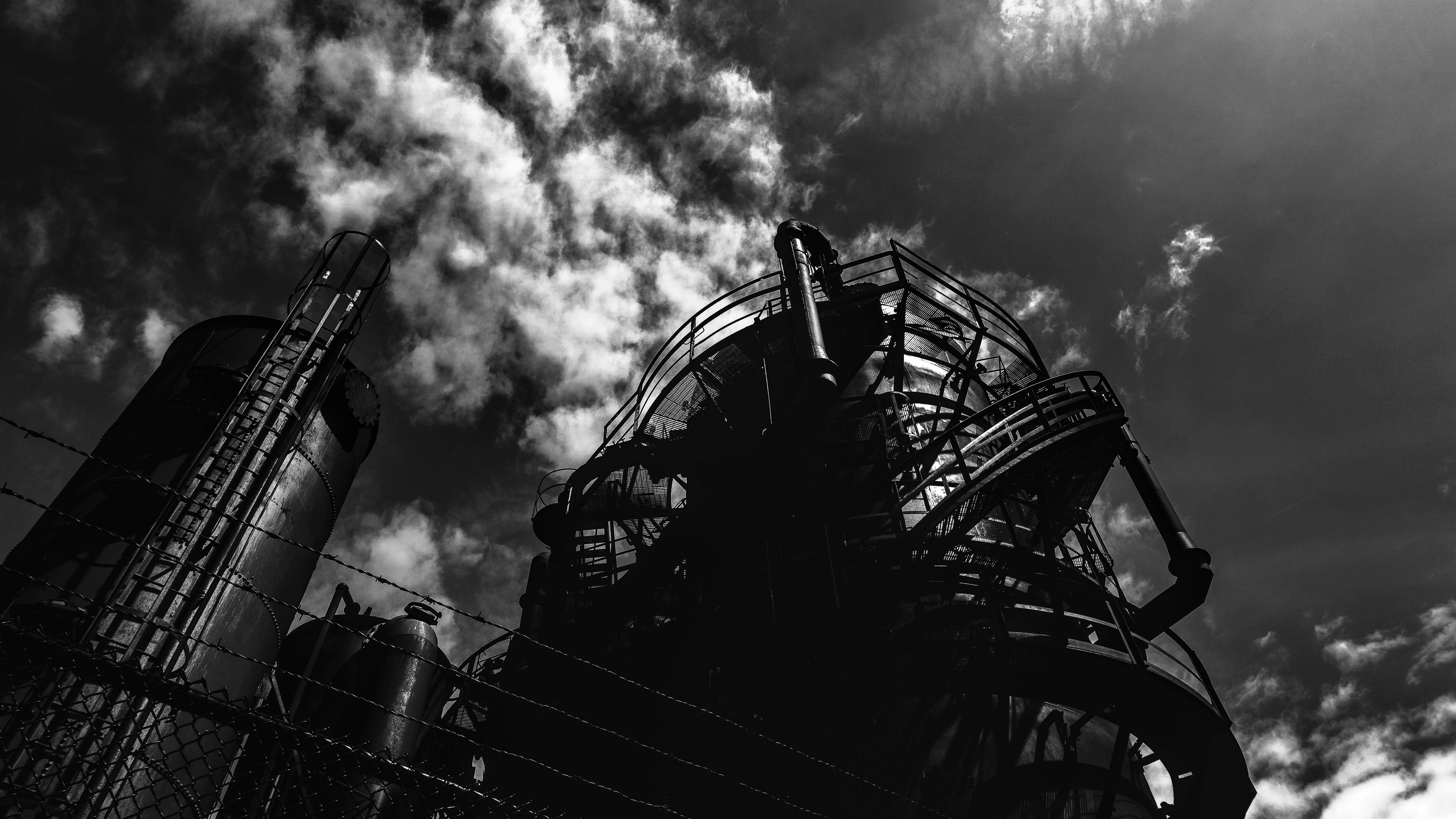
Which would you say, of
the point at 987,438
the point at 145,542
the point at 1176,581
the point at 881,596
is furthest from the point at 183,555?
the point at 1176,581

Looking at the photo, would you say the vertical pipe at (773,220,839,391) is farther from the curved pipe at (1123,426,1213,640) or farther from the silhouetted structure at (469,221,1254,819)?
the curved pipe at (1123,426,1213,640)

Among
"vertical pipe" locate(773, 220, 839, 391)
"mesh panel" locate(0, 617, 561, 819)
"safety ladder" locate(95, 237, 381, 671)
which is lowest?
"mesh panel" locate(0, 617, 561, 819)

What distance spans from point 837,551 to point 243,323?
356 inches

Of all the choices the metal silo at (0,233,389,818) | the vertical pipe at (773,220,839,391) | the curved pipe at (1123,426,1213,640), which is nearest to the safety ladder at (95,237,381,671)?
the metal silo at (0,233,389,818)

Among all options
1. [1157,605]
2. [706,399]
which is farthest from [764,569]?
[1157,605]

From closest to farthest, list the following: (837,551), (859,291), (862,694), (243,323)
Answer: (862,694) < (837,551) < (243,323) < (859,291)

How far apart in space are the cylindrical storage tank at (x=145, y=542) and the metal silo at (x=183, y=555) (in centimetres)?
3

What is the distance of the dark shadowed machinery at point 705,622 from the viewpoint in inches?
237

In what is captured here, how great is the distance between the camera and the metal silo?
17.6 ft

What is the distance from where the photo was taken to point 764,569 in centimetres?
1211

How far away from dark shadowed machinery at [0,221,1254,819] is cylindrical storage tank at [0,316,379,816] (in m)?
0.05

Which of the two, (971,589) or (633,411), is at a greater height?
(633,411)

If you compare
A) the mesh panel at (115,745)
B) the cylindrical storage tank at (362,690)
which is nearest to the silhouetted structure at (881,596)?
the cylindrical storage tank at (362,690)

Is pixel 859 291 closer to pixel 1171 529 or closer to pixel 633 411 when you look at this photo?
pixel 633 411
